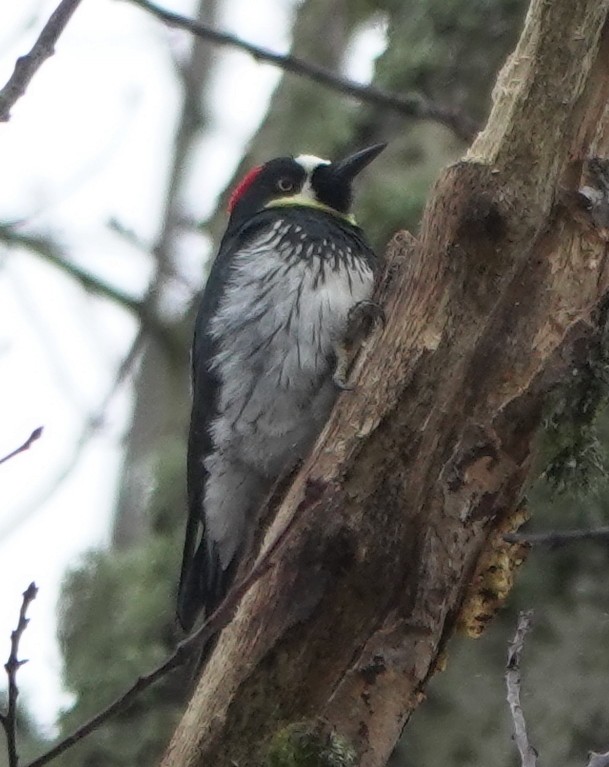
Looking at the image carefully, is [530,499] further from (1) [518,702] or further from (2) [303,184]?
(2) [303,184]

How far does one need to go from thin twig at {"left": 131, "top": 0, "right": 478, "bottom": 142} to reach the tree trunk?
1.79 feet

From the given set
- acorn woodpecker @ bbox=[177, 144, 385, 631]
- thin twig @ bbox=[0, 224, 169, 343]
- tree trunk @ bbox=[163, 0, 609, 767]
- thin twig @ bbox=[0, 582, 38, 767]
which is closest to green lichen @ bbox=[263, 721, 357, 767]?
tree trunk @ bbox=[163, 0, 609, 767]

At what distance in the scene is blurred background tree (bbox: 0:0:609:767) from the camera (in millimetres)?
2684

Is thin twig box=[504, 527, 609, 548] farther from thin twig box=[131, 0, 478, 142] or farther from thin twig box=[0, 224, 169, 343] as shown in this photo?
thin twig box=[0, 224, 169, 343]

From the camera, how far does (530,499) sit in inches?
114

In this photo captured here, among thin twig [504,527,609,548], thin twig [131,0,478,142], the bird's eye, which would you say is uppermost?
the bird's eye

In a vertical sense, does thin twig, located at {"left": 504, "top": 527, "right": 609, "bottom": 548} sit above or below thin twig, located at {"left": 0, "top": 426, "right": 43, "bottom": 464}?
below

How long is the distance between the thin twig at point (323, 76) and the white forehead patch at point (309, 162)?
2.07ft

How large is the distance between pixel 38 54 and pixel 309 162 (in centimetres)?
201

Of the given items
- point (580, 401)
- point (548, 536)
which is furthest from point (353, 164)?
point (548, 536)

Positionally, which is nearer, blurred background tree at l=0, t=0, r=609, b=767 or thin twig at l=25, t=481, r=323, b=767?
thin twig at l=25, t=481, r=323, b=767

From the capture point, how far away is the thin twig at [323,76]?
2.54 meters

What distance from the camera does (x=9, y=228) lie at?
4.93m

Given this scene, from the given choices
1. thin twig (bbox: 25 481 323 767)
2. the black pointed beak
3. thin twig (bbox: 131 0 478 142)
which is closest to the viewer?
thin twig (bbox: 25 481 323 767)
